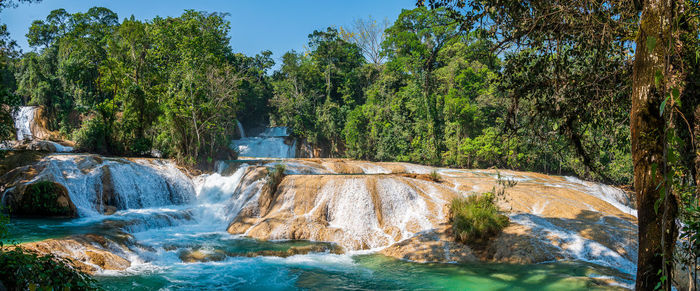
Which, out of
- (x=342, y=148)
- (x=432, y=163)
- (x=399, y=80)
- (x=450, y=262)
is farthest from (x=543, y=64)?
(x=342, y=148)

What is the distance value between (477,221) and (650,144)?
7240 millimetres

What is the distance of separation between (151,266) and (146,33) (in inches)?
1060

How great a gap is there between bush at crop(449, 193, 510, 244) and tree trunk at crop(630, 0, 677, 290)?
689 centimetres

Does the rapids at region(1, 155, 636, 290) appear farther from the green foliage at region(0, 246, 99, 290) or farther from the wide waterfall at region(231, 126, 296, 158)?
the wide waterfall at region(231, 126, 296, 158)

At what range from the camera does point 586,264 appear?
337 inches

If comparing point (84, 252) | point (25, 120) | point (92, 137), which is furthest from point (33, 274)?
point (25, 120)

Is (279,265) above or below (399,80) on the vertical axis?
below

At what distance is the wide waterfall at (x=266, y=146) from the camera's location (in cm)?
3256

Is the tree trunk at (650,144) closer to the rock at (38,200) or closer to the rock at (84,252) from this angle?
the rock at (84,252)

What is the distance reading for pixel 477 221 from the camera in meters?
9.80

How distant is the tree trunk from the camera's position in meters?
2.86

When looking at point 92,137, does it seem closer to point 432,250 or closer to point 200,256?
point 200,256

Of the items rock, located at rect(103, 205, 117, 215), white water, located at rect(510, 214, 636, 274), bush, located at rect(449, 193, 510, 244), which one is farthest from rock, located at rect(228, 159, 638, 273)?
rock, located at rect(103, 205, 117, 215)

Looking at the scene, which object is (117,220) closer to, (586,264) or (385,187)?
(385,187)
